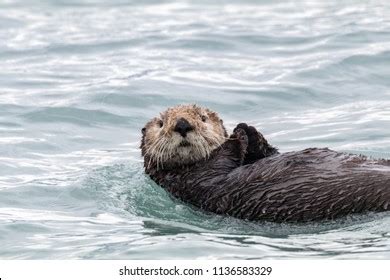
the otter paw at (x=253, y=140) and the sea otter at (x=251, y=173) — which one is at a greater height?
the otter paw at (x=253, y=140)

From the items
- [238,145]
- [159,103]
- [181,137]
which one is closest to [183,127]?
[181,137]

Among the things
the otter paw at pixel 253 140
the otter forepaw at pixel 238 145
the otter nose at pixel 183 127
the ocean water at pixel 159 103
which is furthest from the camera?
the otter paw at pixel 253 140

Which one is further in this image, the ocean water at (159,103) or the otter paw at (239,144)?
the otter paw at (239,144)

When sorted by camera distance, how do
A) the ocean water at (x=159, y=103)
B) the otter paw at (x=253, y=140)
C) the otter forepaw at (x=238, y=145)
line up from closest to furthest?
the ocean water at (x=159, y=103) < the otter forepaw at (x=238, y=145) < the otter paw at (x=253, y=140)

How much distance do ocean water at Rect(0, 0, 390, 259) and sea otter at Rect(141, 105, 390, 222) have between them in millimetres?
116

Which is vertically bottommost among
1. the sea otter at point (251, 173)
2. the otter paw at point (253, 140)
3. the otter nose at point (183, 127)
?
the sea otter at point (251, 173)

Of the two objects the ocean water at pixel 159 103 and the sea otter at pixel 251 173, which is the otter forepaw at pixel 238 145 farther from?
the ocean water at pixel 159 103

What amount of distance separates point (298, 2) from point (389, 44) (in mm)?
4290

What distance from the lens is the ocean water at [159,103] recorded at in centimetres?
670

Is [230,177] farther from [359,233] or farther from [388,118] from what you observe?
[388,118]

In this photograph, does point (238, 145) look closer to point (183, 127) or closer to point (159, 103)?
point (183, 127)

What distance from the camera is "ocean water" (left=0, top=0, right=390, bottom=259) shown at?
22.0ft

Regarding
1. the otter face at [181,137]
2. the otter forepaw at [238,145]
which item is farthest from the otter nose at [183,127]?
the otter forepaw at [238,145]

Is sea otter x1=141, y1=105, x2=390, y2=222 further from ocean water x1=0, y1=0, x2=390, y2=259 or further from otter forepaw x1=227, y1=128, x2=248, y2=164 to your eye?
ocean water x1=0, y1=0, x2=390, y2=259
